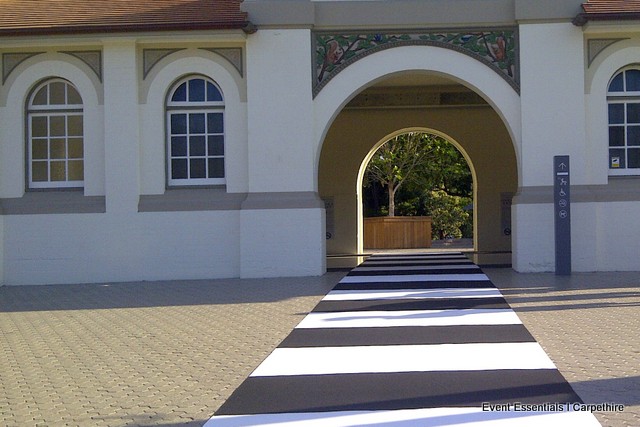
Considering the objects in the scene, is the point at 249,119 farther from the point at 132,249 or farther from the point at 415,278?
the point at 415,278

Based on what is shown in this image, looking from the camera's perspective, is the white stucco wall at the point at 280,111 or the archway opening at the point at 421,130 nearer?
the white stucco wall at the point at 280,111

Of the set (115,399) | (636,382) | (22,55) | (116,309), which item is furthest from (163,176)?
(636,382)

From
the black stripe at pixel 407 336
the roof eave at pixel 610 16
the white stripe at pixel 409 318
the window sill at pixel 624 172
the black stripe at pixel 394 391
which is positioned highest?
the roof eave at pixel 610 16

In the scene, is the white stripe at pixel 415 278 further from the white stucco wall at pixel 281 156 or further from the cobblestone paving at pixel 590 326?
the white stucco wall at pixel 281 156

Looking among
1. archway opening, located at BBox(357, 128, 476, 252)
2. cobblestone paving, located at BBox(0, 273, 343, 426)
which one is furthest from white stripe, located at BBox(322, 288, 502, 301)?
archway opening, located at BBox(357, 128, 476, 252)

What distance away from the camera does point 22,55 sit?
17828 millimetres

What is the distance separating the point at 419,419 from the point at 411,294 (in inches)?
293

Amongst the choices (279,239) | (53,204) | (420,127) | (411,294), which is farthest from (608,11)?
(53,204)

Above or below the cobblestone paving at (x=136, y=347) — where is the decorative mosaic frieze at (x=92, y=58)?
above

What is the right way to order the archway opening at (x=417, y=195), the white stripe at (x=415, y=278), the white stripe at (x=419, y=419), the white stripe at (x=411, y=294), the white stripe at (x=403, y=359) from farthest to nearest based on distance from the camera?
the archway opening at (x=417, y=195) → the white stripe at (x=415, y=278) → the white stripe at (x=411, y=294) → the white stripe at (x=403, y=359) → the white stripe at (x=419, y=419)

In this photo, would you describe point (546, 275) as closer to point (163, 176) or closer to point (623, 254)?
point (623, 254)

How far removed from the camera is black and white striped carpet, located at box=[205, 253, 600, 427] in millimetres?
6039

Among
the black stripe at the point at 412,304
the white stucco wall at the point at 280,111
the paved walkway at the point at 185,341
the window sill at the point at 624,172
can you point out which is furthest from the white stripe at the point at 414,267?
the black stripe at the point at 412,304

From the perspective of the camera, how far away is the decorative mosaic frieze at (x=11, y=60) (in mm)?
17812
